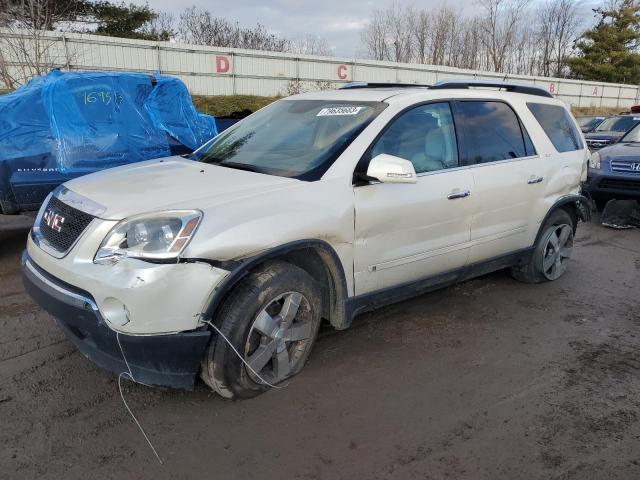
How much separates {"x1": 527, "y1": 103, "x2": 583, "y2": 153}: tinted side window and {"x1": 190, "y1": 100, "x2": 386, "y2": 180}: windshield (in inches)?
79.8

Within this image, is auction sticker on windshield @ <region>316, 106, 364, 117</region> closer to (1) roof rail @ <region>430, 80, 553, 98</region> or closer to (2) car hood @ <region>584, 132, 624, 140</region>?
(1) roof rail @ <region>430, 80, 553, 98</region>

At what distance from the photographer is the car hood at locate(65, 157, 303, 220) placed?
2832mm

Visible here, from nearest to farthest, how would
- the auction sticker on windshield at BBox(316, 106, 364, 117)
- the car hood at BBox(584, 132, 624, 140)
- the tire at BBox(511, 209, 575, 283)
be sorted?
the auction sticker on windshield at BBox(316, 106, 364, 117), the tire at BBox(511, 209, 575, 283), the car hood at BBox(584, 132, 624, 140)

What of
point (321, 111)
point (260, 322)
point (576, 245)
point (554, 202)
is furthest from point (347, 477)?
point (576, 245)

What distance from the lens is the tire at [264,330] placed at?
2.87 metres

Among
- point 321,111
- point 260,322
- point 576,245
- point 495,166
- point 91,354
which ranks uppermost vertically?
→ point 321,111

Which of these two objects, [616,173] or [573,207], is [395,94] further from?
[616,173]

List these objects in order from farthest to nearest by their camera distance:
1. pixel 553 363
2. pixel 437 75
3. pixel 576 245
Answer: pixel 437 75, pixel 576 245, pixel 553 363

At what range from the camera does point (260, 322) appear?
2.99 m

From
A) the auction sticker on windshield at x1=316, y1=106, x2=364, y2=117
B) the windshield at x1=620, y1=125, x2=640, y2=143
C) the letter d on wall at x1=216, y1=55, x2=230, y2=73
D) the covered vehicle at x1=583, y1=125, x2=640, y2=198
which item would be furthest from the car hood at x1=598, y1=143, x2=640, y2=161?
the letter d on wall at x1=216, y1=55, x2=230, y2=73

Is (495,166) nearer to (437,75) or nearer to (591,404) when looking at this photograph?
(591,404)

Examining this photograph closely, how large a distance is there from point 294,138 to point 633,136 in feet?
26.1

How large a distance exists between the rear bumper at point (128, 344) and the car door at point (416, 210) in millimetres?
1205

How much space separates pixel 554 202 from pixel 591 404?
7.30 ft
